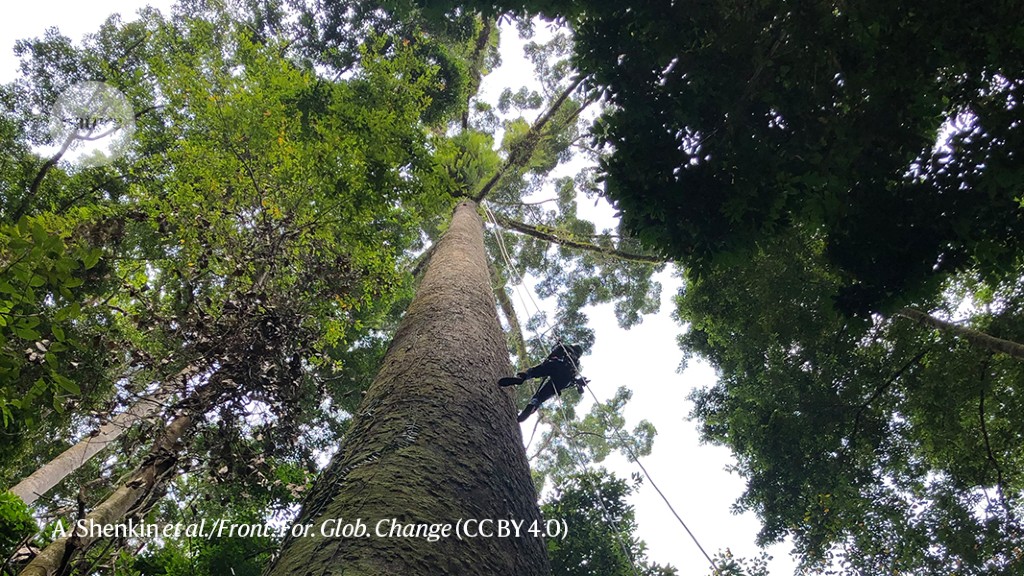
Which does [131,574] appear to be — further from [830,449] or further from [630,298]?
[630,298]

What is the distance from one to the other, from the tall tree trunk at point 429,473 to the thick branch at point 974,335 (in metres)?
3.18

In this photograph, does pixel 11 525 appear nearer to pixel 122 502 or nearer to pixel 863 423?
pixel 122 502

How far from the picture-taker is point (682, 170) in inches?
130

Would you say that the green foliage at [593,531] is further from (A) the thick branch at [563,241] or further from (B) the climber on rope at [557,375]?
(A) the thick branch at [563,241]

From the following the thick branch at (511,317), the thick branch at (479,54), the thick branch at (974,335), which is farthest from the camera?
the thick branch at (479,54)

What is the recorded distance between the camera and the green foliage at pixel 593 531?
19.0 feet

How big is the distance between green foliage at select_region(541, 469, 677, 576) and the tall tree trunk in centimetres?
338

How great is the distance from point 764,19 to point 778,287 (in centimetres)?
377

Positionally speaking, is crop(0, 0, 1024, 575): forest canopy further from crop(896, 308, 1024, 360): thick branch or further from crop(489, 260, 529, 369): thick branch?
crop(489, 260, 529, 369): thick branch

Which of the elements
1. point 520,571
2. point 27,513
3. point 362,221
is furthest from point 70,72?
point 520,571

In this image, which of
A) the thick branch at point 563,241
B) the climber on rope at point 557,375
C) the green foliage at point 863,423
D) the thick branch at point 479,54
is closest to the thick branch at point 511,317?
the thick branch at point 563,241

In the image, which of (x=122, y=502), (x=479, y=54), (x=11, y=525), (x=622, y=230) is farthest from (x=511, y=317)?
(x=11, y=525)

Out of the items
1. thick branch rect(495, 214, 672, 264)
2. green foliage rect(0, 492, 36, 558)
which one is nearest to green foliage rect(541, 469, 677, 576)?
green foliage rect(0, 492, 36, 558)

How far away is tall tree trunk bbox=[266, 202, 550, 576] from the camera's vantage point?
1612 mm
